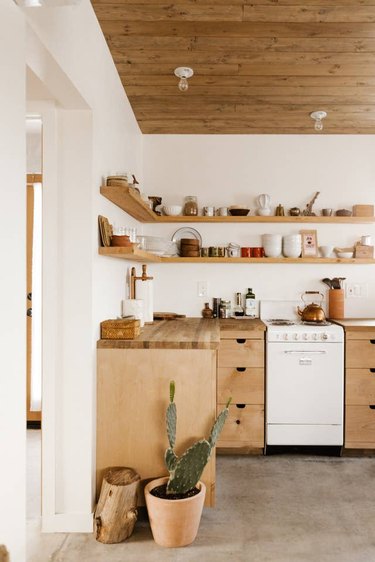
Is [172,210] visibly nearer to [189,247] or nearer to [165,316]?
[189,247]

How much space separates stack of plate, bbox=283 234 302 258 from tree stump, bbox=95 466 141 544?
2.38m

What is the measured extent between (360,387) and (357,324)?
1.49ft

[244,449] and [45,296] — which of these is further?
[244,449]

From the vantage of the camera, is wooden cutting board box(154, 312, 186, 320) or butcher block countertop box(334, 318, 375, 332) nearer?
butcher block countertop box(334, 318, 375, 332)

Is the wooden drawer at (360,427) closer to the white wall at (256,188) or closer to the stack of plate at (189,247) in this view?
the white wall at (256,188)

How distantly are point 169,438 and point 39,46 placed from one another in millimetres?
1741

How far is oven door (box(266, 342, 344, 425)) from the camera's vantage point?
11.4 ft

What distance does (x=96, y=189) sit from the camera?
8.05ft

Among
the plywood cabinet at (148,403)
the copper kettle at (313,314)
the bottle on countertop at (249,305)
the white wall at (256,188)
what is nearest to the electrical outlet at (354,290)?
the white wall at (256,188)

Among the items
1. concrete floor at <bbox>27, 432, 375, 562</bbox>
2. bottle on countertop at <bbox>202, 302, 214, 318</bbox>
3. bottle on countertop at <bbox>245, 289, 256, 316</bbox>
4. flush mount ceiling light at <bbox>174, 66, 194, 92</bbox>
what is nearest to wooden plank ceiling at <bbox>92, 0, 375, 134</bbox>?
flush mount ceiling light at <bbox>174, 66, 194, 92</bbox>

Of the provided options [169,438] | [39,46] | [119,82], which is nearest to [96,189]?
[39,46]

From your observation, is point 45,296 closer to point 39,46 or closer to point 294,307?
point 39,46

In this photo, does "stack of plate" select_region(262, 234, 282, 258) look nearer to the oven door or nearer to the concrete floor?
the oven door

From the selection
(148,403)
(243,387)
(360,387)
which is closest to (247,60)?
(148,403)
